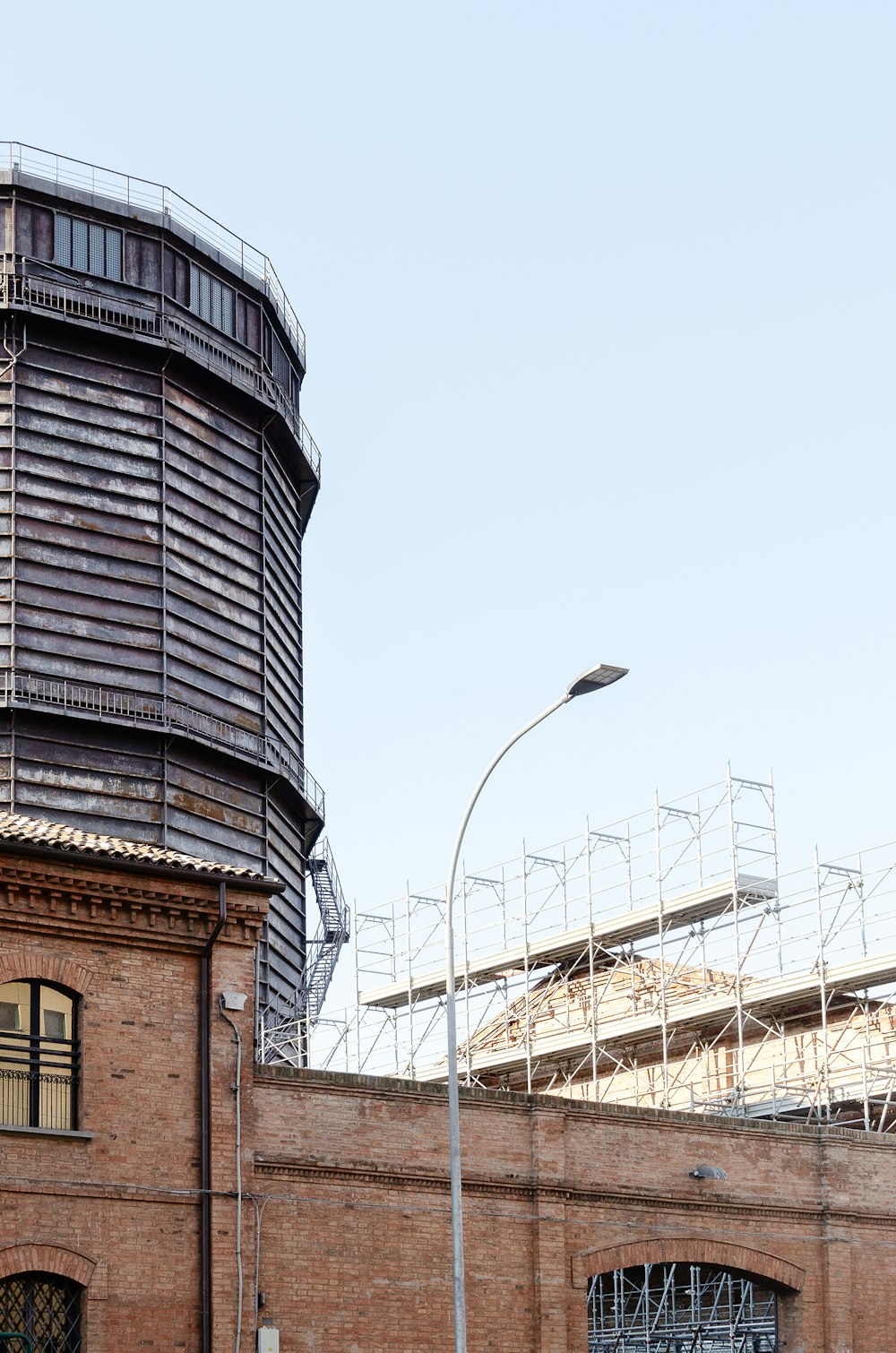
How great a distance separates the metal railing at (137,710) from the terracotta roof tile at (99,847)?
9323 mm

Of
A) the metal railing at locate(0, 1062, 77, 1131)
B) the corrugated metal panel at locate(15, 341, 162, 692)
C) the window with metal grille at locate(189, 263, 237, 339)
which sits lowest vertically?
the metal railing at locate(0, 1062, 77, 1131)

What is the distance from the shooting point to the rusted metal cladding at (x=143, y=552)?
98.9 feet

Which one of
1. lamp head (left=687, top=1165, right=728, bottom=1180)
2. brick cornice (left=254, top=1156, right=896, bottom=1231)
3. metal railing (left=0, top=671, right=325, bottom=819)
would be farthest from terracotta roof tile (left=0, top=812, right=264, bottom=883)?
metal railing (left=0, top=671, right=325, bottom=819)

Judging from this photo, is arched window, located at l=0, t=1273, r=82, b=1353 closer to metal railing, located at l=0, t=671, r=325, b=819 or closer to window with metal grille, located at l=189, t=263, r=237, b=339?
metal railing, located at l=0, t=671, r=325, b=819

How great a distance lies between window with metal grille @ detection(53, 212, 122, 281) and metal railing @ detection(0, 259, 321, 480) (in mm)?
547

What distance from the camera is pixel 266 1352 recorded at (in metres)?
18.9

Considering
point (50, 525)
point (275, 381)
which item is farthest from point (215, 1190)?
point (275, 381)

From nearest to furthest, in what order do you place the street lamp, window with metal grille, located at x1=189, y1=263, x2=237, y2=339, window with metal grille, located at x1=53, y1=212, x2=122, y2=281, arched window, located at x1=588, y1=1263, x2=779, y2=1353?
the street lamp, arched window, located at x1=588, y1=1263, x2=779, y2=1353, window with metal grille, located at x1=53, y1=212, x2=122, y2=281, window with metal grille, located at x1=189, y1=263, x2=237, y2=339

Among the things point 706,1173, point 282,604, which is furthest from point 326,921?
point 706,1173

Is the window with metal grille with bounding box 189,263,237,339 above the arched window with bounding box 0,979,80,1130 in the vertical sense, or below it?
above

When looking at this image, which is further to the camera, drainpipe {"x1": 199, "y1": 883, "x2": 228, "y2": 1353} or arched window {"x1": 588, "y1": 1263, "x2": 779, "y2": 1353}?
arched window {"x1": 588, "y1": 1263, "x2": 779, "y2": 1353}

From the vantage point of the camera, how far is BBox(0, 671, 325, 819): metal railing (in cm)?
2959

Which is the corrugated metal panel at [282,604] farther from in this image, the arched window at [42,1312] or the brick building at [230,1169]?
the arched window at [42,1312]

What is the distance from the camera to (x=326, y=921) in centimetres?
3944
